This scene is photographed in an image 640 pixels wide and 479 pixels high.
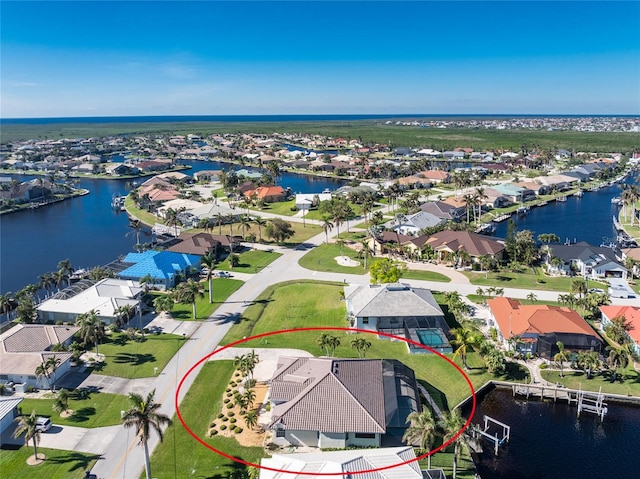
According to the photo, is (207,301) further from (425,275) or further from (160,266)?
(425,275)

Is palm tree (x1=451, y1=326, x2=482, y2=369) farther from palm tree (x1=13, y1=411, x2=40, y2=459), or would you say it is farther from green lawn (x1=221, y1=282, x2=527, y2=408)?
palm tree (x1=13, y1=411, x2=40, y2=459)

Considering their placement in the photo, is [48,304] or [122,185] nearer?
[48,304]

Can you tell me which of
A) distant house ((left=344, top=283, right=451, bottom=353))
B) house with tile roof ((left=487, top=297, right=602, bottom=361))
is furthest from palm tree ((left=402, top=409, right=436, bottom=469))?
house with tile roof ((left=487, top=297, right=602, bottom=361))

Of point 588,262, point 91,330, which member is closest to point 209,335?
point 91,330

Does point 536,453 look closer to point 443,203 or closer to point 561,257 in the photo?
point 561,257

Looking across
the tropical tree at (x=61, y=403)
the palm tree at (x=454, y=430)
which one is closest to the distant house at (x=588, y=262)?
the palm tree at (x=454, y=430)

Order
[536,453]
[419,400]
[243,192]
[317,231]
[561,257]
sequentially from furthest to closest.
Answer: [243,192]
[317,231]
[561,257]
[419,400]
[536,453]

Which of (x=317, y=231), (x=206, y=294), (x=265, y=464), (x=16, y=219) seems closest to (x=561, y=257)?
(x=317, y=231)
